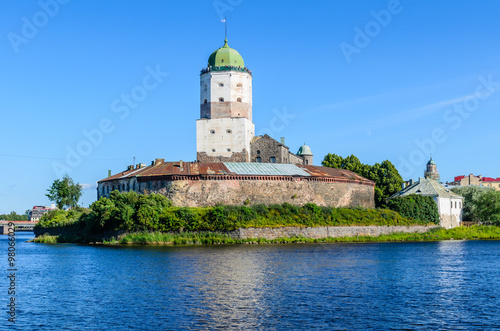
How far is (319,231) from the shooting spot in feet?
183

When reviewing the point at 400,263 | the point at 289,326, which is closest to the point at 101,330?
the point at 289,326

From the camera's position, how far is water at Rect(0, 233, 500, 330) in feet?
64.8

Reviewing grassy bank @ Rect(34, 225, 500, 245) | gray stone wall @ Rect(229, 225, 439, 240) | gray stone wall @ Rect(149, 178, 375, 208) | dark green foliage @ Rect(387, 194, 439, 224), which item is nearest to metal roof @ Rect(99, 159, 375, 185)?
gray stone wall @ Rect(149, 178, 375, 208)

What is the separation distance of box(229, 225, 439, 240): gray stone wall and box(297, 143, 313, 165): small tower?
24575mm

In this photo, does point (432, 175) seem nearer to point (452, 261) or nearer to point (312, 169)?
point (312, 169)

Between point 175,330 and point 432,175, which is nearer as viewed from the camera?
point 175,330

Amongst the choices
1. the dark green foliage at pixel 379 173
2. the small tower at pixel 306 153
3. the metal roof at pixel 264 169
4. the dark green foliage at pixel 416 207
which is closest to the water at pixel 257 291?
the metal roof at pixel 264 169

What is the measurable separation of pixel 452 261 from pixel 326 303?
60.5 ft

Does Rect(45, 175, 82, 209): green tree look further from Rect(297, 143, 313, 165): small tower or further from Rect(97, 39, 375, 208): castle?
Rect(297, 143, 313, 165): small tower

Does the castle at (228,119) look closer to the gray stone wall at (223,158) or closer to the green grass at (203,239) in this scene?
the gray stone wall at (223,158)

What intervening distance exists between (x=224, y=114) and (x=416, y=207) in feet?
78.0

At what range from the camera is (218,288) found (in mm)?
26281

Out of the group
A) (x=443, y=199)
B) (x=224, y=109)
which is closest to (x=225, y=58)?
(x=224, y=109)

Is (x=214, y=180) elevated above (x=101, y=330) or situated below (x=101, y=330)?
above
